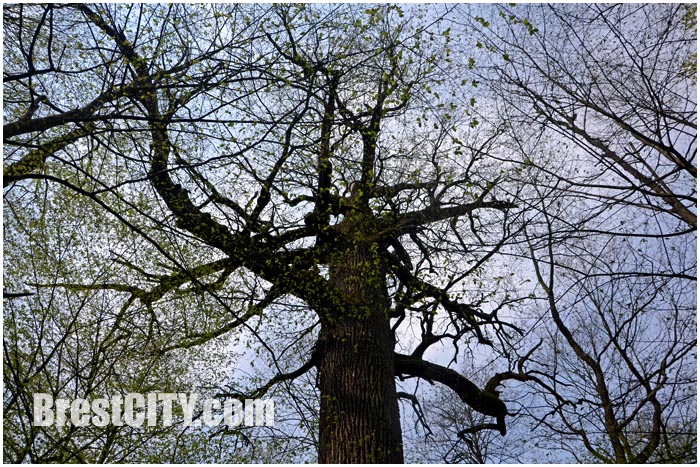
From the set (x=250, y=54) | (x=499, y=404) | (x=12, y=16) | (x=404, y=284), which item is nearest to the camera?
(x=250, y=54)

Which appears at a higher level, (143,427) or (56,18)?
(56,18)

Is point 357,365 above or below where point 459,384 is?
above

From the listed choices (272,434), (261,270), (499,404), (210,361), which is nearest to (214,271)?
(261,270)

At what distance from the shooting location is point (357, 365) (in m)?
4.88

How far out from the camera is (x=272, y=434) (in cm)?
579

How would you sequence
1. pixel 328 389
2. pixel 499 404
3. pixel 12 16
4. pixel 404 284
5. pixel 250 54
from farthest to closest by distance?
pixel 404 284 → pixel 499 404 → pixel 328 389 → pixel 12 16 → pixel 250 54

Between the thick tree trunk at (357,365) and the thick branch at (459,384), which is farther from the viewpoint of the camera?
the thick branch at (459,384)

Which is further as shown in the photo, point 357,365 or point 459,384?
point 459,384

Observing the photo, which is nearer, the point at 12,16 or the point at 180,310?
the point at 12,16

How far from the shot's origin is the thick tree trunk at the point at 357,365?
439cm

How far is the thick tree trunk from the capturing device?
439cm

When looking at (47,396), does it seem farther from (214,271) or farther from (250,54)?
(250,54)

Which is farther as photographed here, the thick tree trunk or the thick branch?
the thick branch

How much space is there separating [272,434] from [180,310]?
1907 mm
